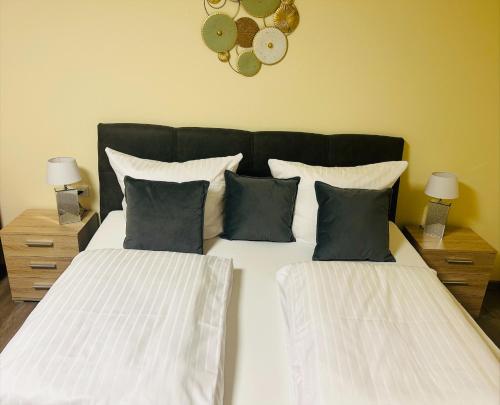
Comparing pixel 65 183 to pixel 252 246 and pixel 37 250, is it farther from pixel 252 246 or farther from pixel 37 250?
pixel 252 246

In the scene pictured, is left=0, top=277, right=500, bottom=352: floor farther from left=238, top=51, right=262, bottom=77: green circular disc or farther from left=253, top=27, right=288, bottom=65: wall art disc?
left=253, top=27, right=288, bottom=65: wall art disc

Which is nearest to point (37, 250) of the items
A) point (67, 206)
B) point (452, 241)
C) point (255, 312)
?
point (67, 206)

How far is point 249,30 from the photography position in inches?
84.2

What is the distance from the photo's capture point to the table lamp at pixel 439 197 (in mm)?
2201

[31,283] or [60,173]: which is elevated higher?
[60,173]

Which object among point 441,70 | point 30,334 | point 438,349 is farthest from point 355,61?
point 30,334

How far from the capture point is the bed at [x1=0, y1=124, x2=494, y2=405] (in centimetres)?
120

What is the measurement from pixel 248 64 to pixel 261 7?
1.03 feet

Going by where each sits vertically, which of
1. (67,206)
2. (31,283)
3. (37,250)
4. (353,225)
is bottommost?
(31,283)

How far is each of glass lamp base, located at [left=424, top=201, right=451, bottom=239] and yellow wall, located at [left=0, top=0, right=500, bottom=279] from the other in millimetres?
270

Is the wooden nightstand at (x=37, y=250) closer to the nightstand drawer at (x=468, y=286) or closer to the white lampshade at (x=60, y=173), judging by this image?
the white lampshade at (x=60, y=173)

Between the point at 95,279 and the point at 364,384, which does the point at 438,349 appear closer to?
the point at 364,384

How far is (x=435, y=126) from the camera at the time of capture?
2.37m

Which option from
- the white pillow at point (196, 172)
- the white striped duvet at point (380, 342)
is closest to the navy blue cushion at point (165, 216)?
the white pillow at point (196, 172)
